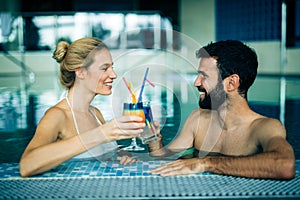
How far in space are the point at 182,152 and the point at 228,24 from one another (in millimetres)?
12894

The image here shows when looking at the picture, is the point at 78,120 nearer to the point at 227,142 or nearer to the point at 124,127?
the point at 124,127

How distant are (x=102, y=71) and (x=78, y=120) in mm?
304

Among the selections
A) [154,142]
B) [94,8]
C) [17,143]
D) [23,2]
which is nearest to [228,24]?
[94,8]

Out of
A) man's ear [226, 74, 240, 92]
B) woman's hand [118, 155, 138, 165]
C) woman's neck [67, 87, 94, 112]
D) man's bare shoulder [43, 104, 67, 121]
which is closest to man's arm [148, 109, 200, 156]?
woman's hand [118, 155, 138, 165]

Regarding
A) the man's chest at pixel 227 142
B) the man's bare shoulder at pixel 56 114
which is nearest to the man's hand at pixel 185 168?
the man's chest at pixel 227 142

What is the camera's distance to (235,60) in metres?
2.30

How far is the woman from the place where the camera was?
196 cm

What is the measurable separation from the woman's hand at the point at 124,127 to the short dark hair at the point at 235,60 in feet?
2.10

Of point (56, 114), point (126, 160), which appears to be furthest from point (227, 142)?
point (56, 114)

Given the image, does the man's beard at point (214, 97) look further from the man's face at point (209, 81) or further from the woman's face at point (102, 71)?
the woman's face at point (102, 71)

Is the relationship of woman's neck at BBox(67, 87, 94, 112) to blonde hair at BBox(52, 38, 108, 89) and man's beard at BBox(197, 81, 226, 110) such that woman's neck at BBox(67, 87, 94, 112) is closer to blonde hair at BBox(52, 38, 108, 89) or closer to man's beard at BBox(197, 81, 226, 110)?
blonde hair at BBox(52, 38, 108, 89)

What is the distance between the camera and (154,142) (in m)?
2.51

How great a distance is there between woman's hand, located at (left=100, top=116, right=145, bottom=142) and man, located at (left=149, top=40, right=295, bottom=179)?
42 cm

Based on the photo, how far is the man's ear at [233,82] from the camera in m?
2.32
